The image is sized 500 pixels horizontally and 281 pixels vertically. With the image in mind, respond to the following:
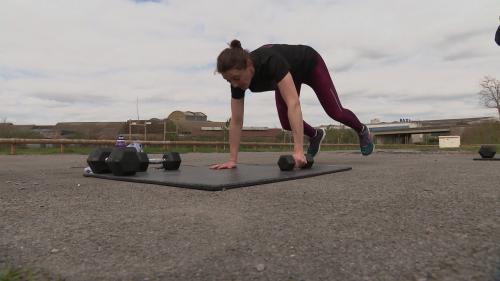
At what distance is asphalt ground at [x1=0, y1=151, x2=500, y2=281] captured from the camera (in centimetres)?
91

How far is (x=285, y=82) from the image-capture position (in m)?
2.93

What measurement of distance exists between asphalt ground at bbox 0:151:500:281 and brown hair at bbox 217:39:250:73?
1106 mm

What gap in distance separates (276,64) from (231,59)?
35 cm

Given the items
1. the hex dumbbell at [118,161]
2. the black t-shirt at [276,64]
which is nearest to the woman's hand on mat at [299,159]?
the black t-shirt at [276,64]

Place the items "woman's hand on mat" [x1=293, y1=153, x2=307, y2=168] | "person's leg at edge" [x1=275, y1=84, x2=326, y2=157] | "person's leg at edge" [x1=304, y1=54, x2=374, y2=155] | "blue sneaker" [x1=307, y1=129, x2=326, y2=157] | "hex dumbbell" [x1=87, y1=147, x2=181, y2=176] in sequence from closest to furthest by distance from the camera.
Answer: "hex dumbbell" [x1=87, y1=147, x2=181, y2=176] → "woman's hand on mat" [x1=293, y1=153, x2=307, y2=168] → "person's leg at edge" [x1=304, y1=54, x2=374, y2=155] → "person's leg at edge" [x1=275, y1=84, x2=326, y2=157] → "blue sneaker" [x1=307, y1=129, x2=326, y2=157]

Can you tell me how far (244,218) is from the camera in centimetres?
143

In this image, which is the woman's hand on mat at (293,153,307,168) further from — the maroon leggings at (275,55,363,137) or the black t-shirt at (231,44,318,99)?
the maroon leggings at (275,55,363,137)

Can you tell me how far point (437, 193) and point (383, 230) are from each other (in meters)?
0.85

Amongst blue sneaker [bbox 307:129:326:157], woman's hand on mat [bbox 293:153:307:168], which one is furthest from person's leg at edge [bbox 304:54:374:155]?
woman's hand on mat [bbox 293:153:307:168]

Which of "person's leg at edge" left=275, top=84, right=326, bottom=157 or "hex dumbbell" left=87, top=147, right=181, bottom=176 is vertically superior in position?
"person's leg at edge" left=275, top=84, right=326, bottom=157

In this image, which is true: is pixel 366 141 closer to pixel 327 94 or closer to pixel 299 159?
pixel 327 94

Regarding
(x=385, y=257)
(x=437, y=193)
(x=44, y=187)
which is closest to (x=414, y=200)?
(x=437, y=193)

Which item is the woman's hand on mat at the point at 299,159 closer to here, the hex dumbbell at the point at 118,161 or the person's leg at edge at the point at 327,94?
the person's leg at edge at the point at 327,94

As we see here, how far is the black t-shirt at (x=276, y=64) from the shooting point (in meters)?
2.97
